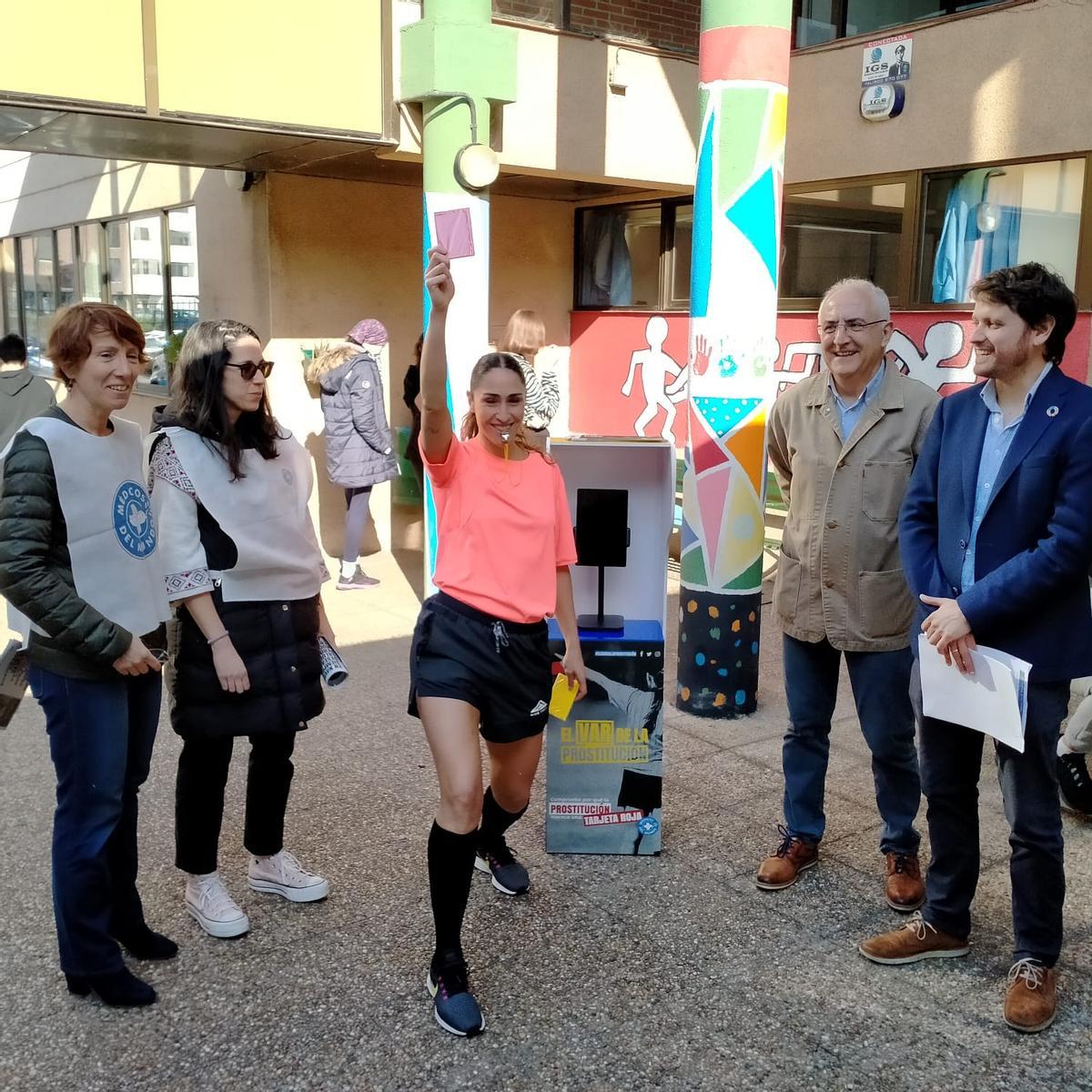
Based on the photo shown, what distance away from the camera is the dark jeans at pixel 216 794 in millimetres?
3619

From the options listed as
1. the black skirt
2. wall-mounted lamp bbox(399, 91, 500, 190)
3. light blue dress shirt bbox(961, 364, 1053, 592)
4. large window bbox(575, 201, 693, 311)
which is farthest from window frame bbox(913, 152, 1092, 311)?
the black skirt

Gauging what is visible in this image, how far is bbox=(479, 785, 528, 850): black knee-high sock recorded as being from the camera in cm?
381

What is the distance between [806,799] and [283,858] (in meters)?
1.86

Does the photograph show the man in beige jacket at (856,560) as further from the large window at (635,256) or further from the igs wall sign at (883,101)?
the large window at (635,256)

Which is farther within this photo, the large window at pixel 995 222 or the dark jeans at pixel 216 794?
the large window at pixel 995 222

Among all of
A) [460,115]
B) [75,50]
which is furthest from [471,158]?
[75,50]

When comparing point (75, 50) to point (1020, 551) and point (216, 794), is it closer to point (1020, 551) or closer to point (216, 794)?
point (216, 794)

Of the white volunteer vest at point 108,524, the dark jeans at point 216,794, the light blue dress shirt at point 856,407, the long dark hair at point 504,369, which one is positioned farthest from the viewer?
the light blue dress shirt at point 856,407

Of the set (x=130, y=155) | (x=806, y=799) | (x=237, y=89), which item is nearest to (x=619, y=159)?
(x=237, y=89)

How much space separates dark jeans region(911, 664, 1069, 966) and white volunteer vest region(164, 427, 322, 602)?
1926mm

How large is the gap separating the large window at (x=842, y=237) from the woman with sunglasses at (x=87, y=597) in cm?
708

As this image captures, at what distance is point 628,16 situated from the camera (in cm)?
927

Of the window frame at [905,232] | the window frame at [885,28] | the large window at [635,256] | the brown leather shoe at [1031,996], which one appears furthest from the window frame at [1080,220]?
the brown leather shoe at [1031,996]

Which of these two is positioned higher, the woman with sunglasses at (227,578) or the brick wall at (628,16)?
the brick wall at (628,16)
